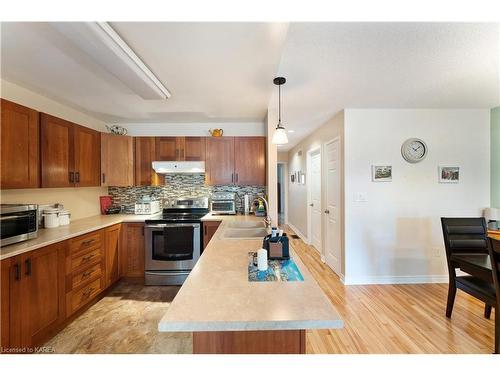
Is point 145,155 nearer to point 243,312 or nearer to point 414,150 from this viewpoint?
point 243,312

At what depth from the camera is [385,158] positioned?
2.89m

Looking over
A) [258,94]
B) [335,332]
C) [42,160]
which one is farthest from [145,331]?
[258,94]

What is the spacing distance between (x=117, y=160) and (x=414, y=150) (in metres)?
4.21

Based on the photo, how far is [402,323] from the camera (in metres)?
2.05

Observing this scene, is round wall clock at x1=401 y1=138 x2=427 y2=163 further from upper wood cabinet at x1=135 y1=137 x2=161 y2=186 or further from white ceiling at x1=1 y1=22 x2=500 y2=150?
upper wood cabinet at x1=135 y1=137 x2=161 y2=186

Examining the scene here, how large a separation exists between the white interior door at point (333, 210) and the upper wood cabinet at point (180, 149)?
2035 mm

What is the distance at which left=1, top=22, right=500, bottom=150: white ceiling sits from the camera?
137 centimetres

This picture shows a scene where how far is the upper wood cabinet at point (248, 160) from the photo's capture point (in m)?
3.29

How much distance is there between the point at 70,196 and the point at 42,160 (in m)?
0.89

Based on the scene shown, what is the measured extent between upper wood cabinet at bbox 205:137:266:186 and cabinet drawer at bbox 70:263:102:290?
174cm

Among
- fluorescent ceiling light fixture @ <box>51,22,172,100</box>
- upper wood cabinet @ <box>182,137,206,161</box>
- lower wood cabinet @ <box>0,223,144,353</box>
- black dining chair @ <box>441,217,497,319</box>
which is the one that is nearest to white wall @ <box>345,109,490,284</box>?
black dining chair @ <box>441,217,497,319</box>

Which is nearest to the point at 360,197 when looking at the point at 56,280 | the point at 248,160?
the point at 248,160

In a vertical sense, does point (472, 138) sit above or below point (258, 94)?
below
